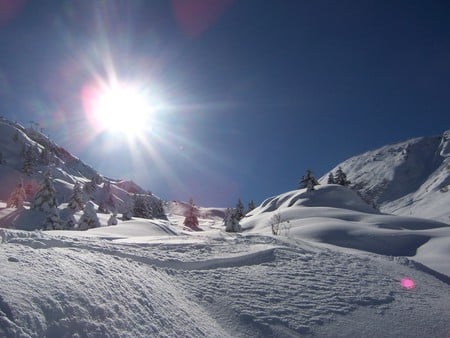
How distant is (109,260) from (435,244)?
23.6 metres

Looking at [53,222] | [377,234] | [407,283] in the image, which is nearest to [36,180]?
[53,222]

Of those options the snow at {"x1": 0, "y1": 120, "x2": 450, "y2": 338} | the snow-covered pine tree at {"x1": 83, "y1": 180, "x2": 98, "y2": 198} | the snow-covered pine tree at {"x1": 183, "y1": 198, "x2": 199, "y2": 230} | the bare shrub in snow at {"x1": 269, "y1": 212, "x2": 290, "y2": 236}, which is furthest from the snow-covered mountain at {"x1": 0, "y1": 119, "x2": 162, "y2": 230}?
the snow at {"x1": 0, "y1": 120, "x2": 450, "y2": 338}

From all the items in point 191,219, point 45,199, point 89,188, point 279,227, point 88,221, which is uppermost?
point 89,188

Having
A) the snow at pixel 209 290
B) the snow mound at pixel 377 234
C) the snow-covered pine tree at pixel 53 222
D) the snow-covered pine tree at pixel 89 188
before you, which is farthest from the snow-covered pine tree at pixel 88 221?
the snow-covered pine tree at pixel 89 188

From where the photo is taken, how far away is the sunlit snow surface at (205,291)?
18.6ft

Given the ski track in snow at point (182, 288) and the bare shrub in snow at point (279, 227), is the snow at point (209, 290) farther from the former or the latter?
the bare shrub in snow at point (279, 227)

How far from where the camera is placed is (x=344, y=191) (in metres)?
57.9

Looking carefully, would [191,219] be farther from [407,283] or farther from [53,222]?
[407,283]

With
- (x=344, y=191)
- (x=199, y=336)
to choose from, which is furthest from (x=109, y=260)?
(x=344, y=191)

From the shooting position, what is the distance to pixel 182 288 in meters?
8.84

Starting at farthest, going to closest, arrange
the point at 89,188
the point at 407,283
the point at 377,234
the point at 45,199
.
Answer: the point at 89,188 < the point at 45,199 < the point at 377,234 < the point at 407,283

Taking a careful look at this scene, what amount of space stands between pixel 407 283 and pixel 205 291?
300 inches

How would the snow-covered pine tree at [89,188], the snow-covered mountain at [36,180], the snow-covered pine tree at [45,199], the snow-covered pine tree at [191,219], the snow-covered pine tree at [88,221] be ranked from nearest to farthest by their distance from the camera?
→ 1. the snow-covered pine tree at [88,221]
2. the snow-covered pine tree at [45,199]
3. the snow-covered mountain at [36,180]
4. the snow-covered pine tree at [191,219]
5. the snow-covered pine tree at [89,188]

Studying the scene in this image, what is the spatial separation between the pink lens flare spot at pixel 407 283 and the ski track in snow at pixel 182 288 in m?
0.20
